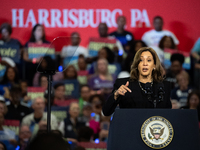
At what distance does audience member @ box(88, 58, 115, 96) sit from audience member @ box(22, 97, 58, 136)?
0.78 meters

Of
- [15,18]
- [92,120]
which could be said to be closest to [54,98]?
[92,120]

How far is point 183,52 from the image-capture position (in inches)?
214

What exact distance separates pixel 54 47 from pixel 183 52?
332 cm

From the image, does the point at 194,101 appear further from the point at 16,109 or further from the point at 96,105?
the point at 16,109

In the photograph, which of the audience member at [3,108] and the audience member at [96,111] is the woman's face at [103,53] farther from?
the audience member at [3,108]

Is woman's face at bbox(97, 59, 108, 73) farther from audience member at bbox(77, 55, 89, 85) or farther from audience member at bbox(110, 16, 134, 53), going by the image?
audience member at bbox(110, 16, 134, 53)

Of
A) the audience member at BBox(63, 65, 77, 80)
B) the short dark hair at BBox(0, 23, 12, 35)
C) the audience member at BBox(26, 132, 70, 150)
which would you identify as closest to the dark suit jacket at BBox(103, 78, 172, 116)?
the audience member at BBox(26, 132, 70, 150)

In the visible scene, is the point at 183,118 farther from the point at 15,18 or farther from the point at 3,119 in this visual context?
the point at 15,18

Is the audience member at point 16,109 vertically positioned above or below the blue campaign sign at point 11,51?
below

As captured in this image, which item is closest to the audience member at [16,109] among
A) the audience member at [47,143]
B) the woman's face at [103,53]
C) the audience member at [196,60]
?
the woman's face at [103,53]

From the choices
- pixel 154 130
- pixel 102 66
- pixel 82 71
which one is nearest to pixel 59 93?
pixel 82 71

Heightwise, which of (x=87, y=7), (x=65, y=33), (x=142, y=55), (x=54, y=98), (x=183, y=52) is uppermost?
(x=87, y=7)

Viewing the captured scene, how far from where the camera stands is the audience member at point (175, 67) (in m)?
5.17

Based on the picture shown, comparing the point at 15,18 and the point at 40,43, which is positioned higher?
the point at 15,18
